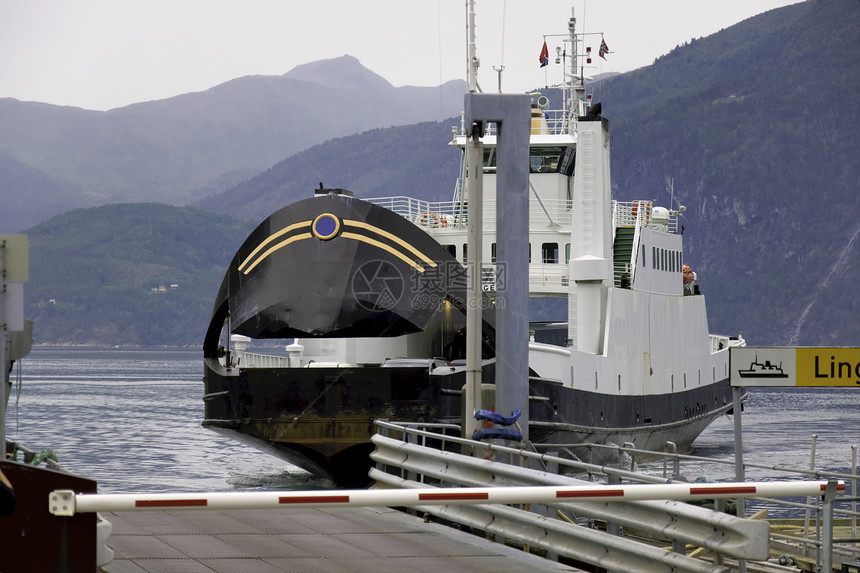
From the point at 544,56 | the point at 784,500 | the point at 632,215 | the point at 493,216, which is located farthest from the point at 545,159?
the point at 784,500

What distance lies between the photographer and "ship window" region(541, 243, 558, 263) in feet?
104

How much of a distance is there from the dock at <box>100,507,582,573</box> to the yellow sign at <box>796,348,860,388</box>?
2.58 metres

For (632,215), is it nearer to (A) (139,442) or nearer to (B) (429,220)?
(B) (429,220)

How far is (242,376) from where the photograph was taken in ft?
73.4

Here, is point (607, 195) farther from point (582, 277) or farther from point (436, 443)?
point (436, 443)

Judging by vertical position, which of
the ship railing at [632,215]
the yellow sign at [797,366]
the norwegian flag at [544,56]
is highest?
the norwegian flag at [544,56]

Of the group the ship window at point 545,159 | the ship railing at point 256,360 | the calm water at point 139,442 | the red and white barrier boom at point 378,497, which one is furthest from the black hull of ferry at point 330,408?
the red and white barrier boom at point 378,497

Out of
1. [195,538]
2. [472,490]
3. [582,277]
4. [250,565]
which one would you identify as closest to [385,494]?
[472,490]

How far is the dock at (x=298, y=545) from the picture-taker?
9.41m

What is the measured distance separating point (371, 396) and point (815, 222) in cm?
18997

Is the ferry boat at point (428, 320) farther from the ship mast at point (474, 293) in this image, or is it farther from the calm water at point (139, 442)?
the calm water at point (139, 442)

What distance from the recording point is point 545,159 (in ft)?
110

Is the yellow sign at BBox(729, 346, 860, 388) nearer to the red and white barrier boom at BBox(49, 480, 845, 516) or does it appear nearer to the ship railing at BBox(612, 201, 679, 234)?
the red and white barrier boom at BBox(49, 480, 845, 516)

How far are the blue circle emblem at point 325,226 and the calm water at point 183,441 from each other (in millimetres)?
6603
